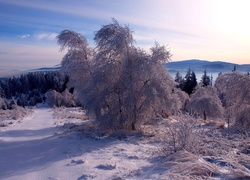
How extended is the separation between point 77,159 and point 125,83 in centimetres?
600

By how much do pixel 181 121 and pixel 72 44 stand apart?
11.4 metres

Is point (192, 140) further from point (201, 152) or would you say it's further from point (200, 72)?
point (200, 72)

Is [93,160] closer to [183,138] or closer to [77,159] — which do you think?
[77,159]

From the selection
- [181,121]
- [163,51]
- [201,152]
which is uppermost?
[163,51]

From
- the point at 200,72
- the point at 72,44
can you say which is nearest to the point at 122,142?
the point at 72,44

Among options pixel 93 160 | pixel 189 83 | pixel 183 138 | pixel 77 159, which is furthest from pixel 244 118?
pixel 189 83

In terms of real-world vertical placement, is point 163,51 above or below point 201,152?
above

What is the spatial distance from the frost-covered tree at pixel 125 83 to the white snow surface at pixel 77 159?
220 centimetres

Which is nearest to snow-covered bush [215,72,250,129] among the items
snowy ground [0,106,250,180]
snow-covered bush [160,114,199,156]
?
snowy ground [0,106,250,180]

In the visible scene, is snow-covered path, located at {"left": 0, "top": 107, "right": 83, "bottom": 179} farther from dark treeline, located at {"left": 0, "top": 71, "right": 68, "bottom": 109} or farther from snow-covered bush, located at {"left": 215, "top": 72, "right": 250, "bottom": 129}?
dark treeline, located at {"left": 0, "top": 71, "right": 68, "bottom": 109}

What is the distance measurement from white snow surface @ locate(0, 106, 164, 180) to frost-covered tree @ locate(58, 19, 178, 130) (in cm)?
220

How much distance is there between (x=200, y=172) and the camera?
18.1ft

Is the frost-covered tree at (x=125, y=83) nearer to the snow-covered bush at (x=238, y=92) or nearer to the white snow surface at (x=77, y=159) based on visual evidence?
the white snow surface at (x=77, y=159)

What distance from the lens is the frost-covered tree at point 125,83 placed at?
514 inches
